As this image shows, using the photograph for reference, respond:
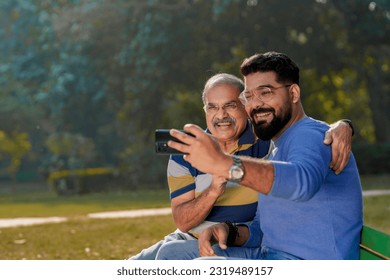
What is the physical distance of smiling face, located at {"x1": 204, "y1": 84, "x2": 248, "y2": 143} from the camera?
363 cm

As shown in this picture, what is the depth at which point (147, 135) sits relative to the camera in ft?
96.9

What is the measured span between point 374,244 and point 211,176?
82 centimetres

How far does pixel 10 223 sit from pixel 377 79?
1795 centimetres

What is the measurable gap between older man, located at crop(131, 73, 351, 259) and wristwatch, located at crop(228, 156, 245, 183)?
915 mm

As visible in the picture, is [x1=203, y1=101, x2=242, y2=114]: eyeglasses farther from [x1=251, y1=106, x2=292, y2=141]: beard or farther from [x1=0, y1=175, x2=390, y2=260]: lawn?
[x1=0, y1=175, x2=390, y2=260]: lawn

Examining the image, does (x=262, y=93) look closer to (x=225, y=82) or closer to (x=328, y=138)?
(x=328, y=138)

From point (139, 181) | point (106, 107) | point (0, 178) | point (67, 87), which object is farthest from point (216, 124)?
point (0, 178)

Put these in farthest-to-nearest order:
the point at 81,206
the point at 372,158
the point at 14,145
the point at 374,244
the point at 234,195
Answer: the point at 14,145
the point at 372,158
the point at 81,206
the point at 234,195
the point at 374,244

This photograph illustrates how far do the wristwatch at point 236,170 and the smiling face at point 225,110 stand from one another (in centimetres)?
106

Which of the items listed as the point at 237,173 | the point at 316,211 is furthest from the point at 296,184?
the point at 316,211

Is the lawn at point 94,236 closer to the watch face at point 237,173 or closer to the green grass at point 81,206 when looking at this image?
the green grass at point 81,206

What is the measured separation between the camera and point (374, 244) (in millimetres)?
3088

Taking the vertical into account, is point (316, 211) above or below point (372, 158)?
above
